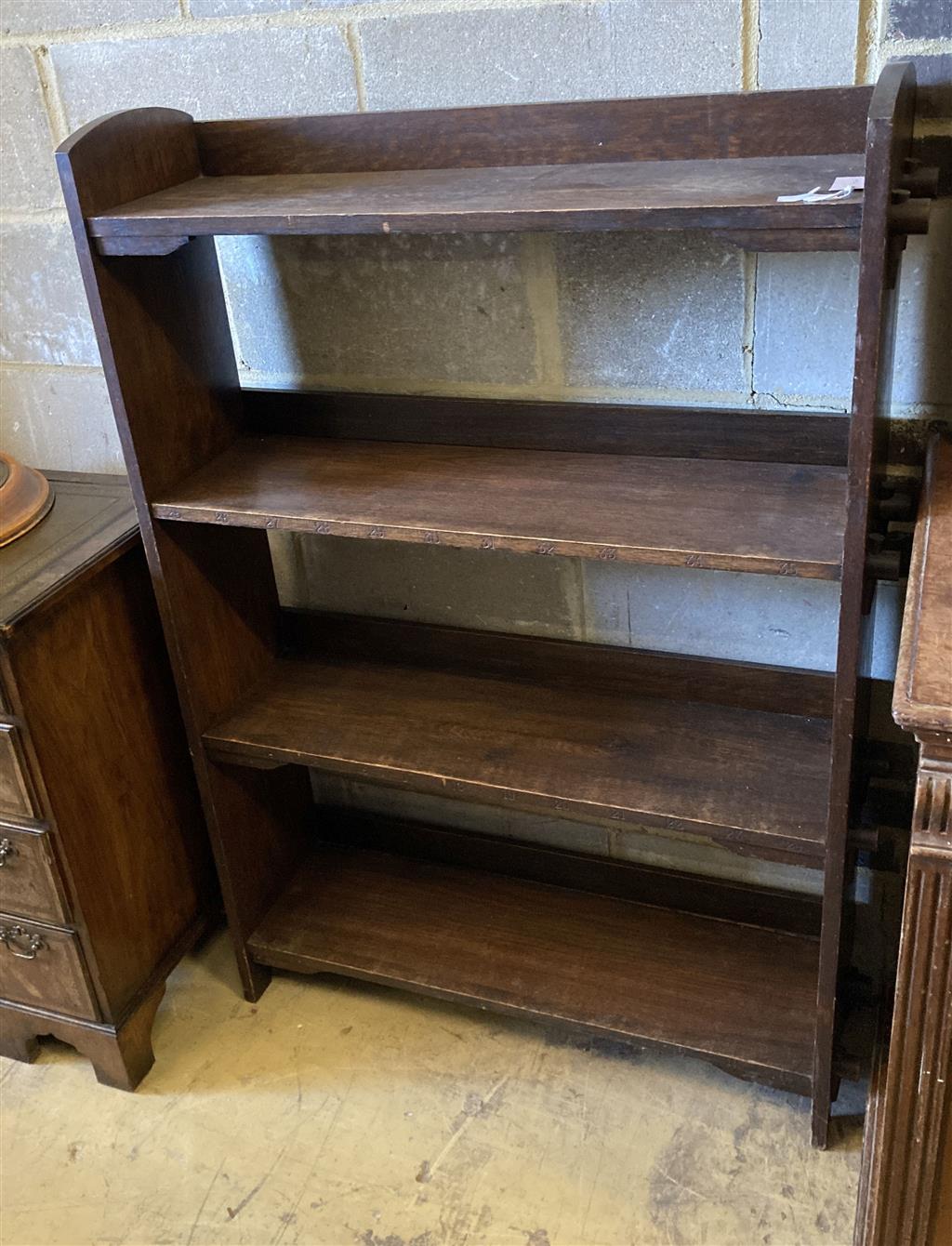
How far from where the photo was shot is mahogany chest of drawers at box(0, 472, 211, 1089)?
147 centimetres

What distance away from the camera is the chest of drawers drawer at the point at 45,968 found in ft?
5.27

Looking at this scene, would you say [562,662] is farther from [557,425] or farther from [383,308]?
[383,308]

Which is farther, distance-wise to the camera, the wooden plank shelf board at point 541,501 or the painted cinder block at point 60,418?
the painted cinder block at point 60,418

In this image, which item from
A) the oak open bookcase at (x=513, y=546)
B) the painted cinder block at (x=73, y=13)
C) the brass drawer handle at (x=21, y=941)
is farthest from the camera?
the brass drawer handle at (x=21, y=941)

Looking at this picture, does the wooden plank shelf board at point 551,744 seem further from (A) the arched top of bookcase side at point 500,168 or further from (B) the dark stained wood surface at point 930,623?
(A) the arched top of bookcase side at point 500,168

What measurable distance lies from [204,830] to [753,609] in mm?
917

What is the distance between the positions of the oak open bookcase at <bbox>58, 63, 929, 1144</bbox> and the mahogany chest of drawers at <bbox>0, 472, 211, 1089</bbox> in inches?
3.9

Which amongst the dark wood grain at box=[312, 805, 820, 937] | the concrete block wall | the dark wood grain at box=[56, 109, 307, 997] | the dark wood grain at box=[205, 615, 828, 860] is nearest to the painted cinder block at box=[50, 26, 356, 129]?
the concrete block wall

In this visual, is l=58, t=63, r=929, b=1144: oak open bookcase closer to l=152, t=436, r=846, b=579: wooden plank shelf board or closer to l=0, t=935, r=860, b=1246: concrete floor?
l=152, t=436, r=846, b=579: wooden plank shelf board

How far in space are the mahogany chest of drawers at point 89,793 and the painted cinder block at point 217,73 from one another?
20.9 inches

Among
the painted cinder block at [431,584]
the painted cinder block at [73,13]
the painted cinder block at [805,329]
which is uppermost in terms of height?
the painted cinder block at [73,13]

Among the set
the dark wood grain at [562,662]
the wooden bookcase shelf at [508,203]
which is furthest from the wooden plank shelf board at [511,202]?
the dark wood grain at [562,662]

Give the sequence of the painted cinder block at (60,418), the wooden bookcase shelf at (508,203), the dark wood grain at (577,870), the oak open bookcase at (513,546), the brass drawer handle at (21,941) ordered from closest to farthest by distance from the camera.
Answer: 1. the wooden bookcase shelf at (508,203)
2. the oak open bookcase at (513,546)
3. the brass drawer handle at (21,941)
4. the dark wood grain at (577,870)
5. the painted cinder block at (60,418)

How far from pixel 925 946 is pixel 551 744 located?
62 cm
